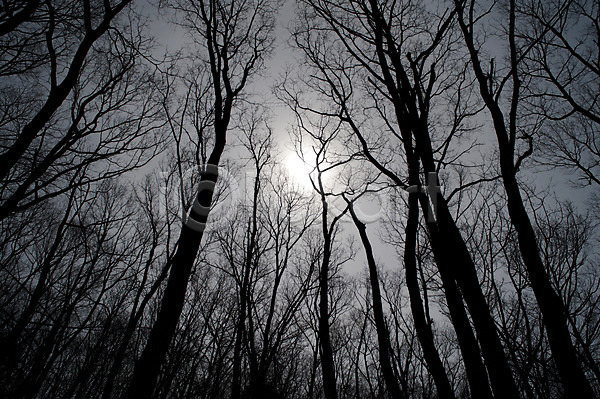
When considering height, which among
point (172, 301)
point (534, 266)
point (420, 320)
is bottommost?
point (172, 301)

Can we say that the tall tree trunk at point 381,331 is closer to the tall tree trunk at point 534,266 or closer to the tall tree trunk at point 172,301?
the tall tree trunk at point 534,266

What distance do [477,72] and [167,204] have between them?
29.7 feet

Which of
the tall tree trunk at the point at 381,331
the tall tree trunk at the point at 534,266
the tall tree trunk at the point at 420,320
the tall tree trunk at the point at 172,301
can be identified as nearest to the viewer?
the tall tree trunk at the point at 172,301

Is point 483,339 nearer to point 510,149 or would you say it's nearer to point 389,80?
point 510,149

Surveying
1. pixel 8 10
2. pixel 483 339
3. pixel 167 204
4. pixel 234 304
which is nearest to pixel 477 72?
pixel 483 339

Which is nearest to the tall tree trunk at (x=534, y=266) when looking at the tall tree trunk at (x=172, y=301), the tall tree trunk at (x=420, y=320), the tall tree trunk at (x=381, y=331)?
the tall tree trunk at (x=420, y=320)

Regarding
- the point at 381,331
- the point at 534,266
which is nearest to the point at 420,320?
the point at 381,331

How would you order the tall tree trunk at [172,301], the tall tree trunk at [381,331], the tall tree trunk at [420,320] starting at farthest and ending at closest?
1. the tall tree trunk at [381,331]
2. the tall tree trunk at [420,320]
3. the tall tree trunk at [172,301]

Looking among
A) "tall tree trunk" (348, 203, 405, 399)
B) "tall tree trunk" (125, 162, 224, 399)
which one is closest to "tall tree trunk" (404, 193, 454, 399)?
"tall tree trunk" (348, 203, 405, 399)

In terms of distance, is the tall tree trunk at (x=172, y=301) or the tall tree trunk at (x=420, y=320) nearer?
the tall tree trunk at (x=172, y=301)

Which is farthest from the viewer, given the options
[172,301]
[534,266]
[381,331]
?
[381,331]

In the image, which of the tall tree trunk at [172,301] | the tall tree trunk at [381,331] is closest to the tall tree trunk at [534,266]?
the tall tree trunk at [381,331]

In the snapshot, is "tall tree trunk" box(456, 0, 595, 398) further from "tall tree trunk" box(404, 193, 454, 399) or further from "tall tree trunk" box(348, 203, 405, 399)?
"tall tree trunk" box(348, 203, 405, 399)

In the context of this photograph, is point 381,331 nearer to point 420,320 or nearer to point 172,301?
point 420,320
